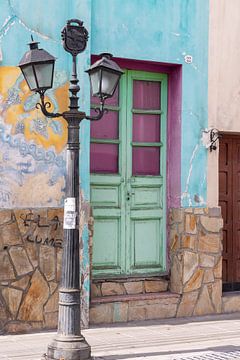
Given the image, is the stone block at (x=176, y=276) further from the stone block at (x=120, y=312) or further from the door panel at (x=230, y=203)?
the door panel at (x=230, y=203)

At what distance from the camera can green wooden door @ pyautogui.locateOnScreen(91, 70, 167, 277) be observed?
952 cm

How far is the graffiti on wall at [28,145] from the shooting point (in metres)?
8.51

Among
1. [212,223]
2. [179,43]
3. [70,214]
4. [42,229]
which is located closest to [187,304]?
[212,223]

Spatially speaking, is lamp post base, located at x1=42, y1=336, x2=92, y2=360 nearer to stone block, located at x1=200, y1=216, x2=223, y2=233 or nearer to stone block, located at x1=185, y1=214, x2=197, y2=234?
stone block, located at x1=185, y1=214, x2=197, y2=234

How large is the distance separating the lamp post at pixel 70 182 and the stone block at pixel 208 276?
132 inches

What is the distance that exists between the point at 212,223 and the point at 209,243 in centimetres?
28

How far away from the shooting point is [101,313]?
9227 mm

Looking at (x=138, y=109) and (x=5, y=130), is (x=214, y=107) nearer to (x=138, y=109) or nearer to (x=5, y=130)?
(x=138, y=109)

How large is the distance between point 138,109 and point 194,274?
2.42 metres

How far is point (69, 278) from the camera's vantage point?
6.98m

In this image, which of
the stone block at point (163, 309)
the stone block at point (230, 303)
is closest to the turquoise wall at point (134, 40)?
the stone block at point (163, 309)

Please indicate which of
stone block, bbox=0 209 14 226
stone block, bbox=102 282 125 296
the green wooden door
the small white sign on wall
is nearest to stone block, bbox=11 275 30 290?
stone block, bbox=0 209 14 226

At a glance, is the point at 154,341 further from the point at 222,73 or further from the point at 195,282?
the point at 222,73

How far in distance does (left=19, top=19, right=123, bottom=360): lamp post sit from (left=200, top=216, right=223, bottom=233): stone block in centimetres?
332
